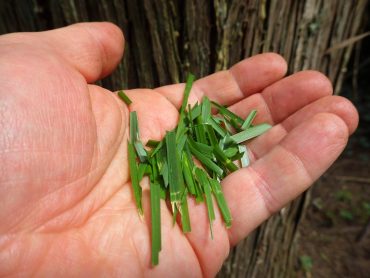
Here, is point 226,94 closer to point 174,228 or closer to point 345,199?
point 174,228

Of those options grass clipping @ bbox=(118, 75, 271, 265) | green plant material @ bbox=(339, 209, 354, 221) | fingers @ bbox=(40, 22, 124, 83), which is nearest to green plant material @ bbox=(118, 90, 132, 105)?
grass clipping @ bbox=(118, 75, 271, 265)

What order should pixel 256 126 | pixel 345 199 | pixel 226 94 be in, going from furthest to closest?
pixel 345 199 → pixel 226 94 → pixel 256 126

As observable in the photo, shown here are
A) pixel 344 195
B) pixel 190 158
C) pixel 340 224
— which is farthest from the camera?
pixel 344 195

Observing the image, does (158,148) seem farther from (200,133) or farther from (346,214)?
(346,214)

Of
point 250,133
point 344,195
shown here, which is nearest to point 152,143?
point 250,133

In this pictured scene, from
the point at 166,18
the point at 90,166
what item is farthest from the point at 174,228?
the point at 166,18

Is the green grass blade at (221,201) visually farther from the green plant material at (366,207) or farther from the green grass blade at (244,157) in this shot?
the green plant material at (366,207)

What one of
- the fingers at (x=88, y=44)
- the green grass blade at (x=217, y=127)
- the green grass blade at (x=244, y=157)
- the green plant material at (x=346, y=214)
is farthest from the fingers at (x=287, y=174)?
the green plant material at (x=346, y=214)
